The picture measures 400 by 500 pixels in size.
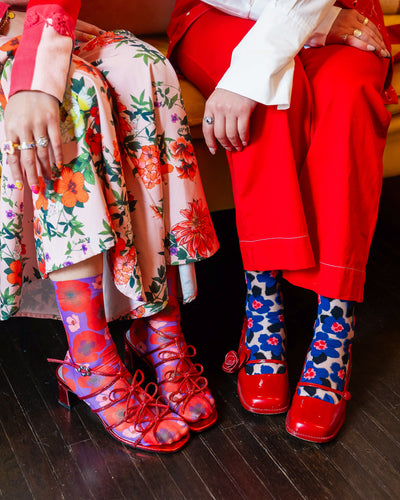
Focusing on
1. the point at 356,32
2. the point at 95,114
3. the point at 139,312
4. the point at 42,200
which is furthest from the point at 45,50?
the point at 356,32

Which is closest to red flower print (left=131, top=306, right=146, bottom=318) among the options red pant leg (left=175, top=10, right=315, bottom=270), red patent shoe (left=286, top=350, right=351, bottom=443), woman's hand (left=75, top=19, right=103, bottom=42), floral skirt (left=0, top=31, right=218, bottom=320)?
floral skirt (left=0, top=31, right=218, bottom=320)

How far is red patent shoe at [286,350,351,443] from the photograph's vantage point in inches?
39.7

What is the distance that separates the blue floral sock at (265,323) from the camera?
1.10m

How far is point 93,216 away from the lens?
896 millimetres

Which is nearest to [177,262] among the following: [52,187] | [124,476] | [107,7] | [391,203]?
[52,187]

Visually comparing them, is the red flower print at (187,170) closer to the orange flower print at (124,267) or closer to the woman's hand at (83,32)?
the orange flower print at (124,267)

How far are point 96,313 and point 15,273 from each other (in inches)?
5.8

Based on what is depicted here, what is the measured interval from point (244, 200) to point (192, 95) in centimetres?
28

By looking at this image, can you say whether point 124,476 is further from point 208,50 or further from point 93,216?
point 208,50

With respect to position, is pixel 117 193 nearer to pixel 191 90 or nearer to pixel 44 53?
pixel 44 53

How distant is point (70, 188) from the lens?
0.89 meters

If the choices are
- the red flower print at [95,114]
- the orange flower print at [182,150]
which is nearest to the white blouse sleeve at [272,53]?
the orange flower print at [182,150]

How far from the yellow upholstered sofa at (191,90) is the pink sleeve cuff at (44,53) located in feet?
1.08

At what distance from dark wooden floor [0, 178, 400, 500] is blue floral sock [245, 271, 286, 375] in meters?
0.08
